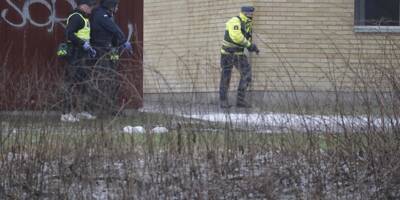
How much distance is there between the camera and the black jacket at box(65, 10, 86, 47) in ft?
38.2

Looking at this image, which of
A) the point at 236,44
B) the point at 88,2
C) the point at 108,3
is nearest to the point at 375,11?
the point at 236,44

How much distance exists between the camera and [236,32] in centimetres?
1427

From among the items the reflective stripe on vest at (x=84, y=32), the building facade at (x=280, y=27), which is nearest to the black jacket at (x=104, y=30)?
the reflective stripe on vest at (x=84, y=32)

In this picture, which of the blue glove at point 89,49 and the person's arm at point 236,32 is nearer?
the blue glove at point 89,49

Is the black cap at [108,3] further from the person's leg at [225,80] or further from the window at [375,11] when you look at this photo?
the window at [375,11]

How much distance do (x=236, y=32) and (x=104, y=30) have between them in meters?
3.10

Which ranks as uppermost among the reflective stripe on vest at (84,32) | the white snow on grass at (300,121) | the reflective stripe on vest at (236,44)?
the reflective stripe on vest at (84,32)

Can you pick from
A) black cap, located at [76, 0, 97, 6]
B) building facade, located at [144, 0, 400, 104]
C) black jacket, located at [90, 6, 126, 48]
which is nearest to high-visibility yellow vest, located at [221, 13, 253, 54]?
building facade, located at [144, 0, 400, 104]

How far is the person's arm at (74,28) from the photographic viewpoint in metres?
11.6

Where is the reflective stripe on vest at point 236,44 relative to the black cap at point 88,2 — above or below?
below

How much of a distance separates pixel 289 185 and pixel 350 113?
2.61 ft

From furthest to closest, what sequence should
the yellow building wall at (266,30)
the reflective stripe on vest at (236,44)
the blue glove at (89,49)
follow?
the yellow building wall at (266,30)
the reflective stripe on vest at (236,44)
the blue glove at (89,49)

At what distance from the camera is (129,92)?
7.12 meters

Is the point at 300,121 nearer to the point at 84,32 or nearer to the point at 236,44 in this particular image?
the point at 84,32
